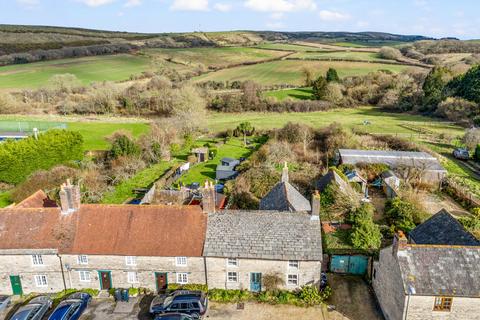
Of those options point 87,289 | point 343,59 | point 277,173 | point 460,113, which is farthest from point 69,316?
point 343,59

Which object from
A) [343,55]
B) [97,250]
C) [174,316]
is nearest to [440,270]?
[174,316]

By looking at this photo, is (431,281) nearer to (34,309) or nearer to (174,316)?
(174,316)

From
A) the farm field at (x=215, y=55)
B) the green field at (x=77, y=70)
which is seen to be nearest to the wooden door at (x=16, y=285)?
the green field at (x=77, y=70)

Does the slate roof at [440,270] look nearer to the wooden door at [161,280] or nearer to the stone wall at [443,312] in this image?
the stone wall at [443,312]

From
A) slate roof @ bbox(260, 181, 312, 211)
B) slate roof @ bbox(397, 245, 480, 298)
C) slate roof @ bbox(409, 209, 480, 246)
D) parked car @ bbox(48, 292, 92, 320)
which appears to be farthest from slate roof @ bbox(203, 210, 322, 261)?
parked car @ bbox(48, 292, 92, 320)

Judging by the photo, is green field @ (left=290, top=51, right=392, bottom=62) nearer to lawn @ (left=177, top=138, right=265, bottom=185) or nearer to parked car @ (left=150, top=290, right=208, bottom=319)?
lawn @ (left=177, top=138, right=265, bottom=185)

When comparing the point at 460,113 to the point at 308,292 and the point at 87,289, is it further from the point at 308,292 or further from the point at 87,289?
the point at 87,289
